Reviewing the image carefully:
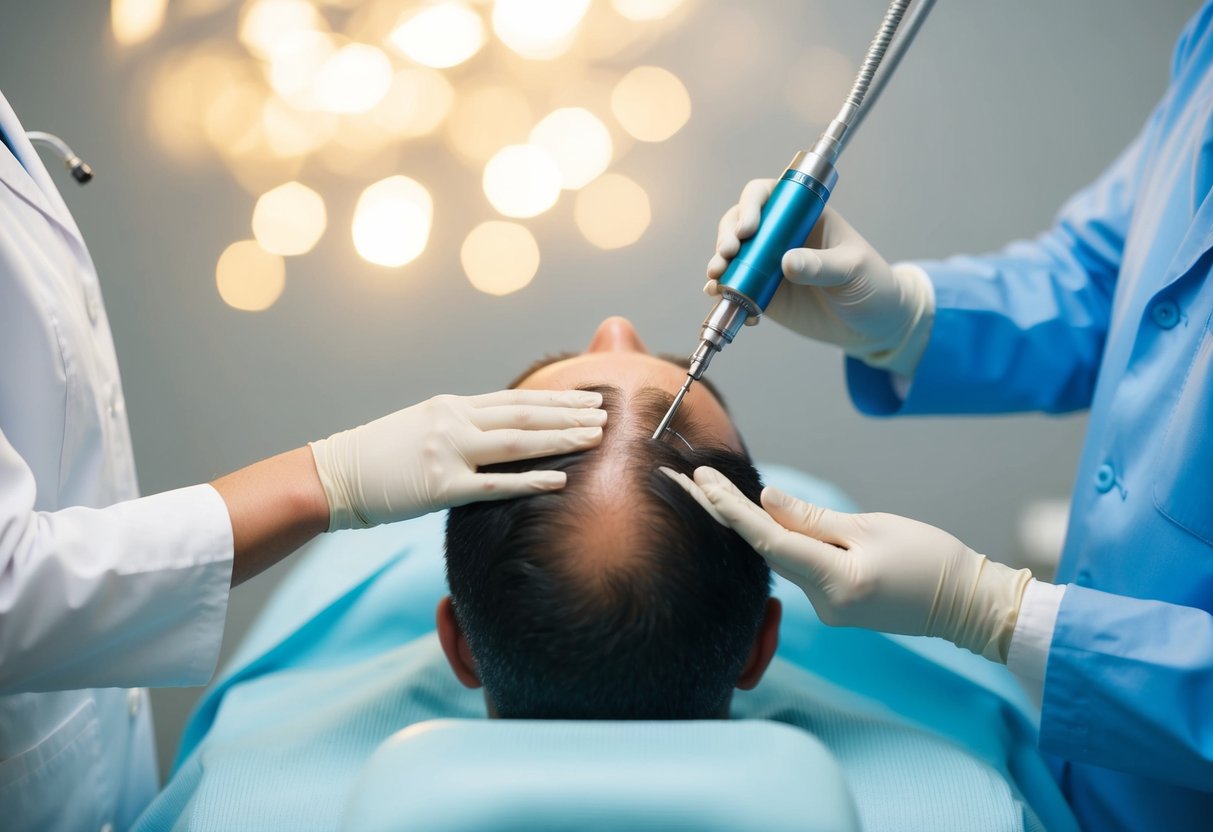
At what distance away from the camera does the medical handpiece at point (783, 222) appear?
3.09 ft

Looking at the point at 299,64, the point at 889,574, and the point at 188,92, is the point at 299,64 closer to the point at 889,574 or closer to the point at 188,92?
the point at 188,92

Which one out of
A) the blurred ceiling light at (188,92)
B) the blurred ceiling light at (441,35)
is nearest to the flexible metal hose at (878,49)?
the blurred ceiling light at (441,35)

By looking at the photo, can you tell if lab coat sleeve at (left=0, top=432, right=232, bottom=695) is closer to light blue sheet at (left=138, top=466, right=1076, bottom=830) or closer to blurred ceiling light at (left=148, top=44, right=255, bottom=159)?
light blue sheet at (left=138, top=466, right=1076, bottom=830)

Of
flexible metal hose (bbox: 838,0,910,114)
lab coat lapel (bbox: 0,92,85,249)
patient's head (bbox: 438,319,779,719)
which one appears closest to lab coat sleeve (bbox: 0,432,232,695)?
patient's head (bbox: 438,319,779,719)

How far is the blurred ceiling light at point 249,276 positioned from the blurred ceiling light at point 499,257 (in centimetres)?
39

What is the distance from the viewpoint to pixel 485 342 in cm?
198

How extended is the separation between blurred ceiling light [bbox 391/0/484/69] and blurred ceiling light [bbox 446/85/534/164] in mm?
79

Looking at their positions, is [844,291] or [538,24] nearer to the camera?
[844,291]

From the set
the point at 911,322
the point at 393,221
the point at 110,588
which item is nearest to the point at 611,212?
the point at 393,221

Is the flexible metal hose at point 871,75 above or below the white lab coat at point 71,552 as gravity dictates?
above

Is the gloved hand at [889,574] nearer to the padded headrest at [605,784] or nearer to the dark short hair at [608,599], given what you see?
the dark short hair at [608,599]

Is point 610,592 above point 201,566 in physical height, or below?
above

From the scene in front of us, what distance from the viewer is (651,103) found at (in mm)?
1908

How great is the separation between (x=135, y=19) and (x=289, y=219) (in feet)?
1.55
